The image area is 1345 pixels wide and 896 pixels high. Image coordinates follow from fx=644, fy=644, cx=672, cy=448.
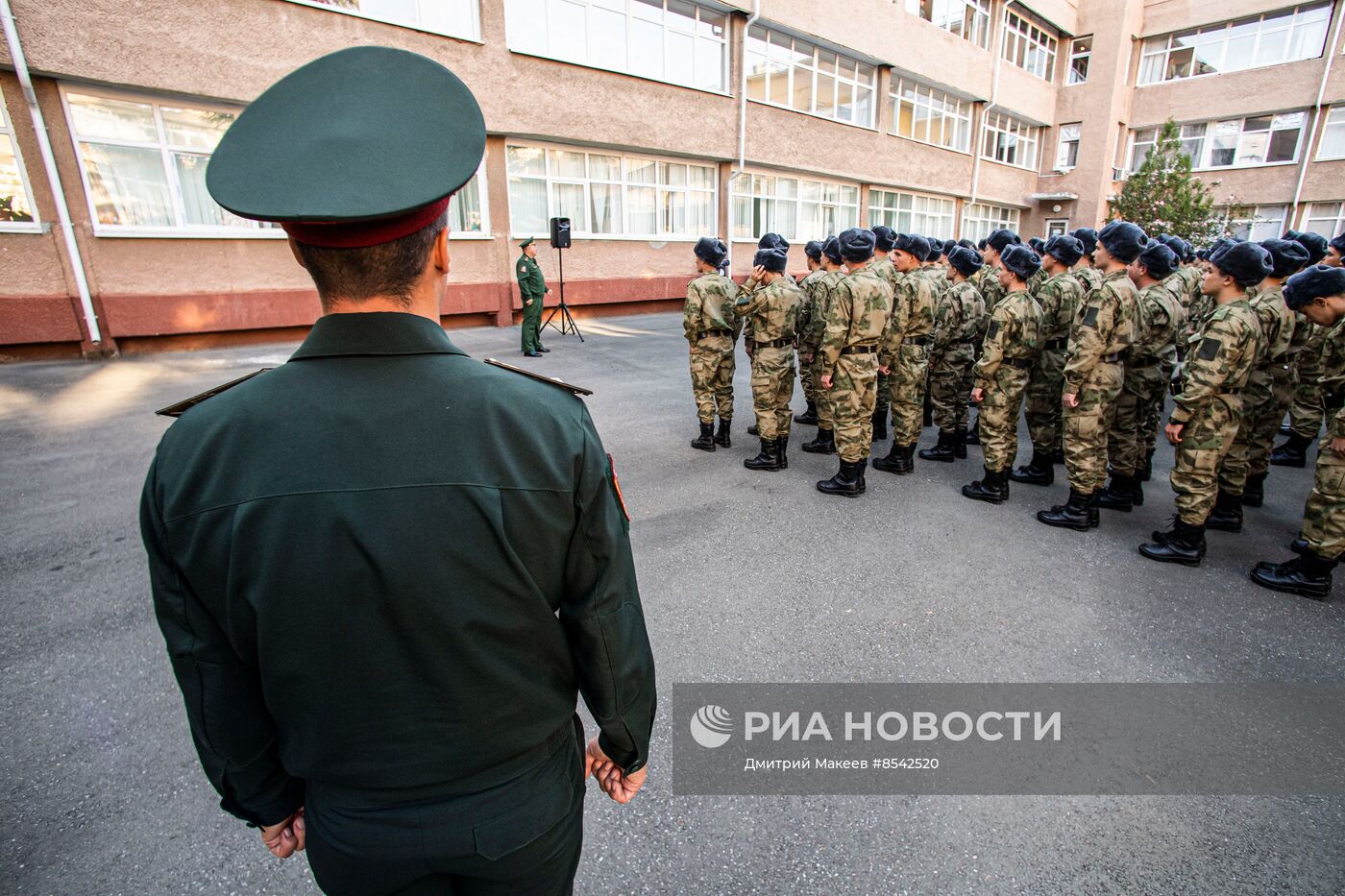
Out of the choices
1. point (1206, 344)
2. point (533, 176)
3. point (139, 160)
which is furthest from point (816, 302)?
point (139, 160)

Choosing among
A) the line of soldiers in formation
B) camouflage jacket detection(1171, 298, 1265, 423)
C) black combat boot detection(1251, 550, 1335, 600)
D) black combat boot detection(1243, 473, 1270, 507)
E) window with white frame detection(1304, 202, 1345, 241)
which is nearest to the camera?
black combat boot detection(1251, 550, 1335, 600)

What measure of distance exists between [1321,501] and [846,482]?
9.39 feet

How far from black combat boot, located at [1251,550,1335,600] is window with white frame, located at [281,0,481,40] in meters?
14.0

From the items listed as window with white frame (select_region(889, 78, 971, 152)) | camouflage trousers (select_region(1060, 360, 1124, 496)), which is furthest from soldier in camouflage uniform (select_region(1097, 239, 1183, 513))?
window with white frame (select_region(889, 78, 971, 152))

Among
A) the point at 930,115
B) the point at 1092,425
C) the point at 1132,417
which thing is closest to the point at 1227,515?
the point at 1132,417

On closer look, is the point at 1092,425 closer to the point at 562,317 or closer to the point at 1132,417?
the point at 1132,417

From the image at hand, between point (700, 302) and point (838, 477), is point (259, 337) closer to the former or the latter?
point (700, 302)

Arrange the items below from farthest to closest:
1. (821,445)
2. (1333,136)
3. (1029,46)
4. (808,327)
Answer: (1029,46) → (1333,136) → (808,327) → (821,445)

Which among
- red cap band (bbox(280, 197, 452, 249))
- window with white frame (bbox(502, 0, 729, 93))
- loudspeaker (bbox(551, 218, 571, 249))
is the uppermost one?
window with white frame (bbox(502, 0, 729, 93))

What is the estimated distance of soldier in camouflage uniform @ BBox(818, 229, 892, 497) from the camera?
5.19m

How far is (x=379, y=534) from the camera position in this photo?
0.97 metres

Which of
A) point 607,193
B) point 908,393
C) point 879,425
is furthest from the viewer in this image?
point 607,193

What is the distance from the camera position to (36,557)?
4078mm

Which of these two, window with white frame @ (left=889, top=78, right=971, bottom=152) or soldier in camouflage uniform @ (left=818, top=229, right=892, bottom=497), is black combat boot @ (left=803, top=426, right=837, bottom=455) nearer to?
soldier in camouflage uniform @ (left=818, top=229, right=892, bottom=497)
